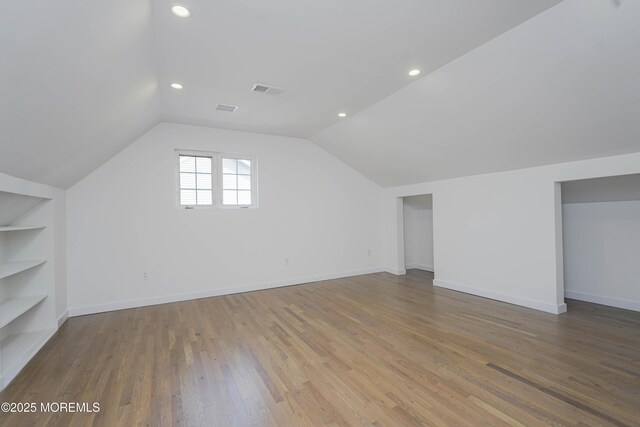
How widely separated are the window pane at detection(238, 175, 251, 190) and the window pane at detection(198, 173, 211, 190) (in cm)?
52

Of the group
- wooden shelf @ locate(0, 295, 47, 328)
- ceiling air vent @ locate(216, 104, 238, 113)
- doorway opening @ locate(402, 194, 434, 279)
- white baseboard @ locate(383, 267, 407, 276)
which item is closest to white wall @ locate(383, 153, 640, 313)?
white baseboard @ locate(383, 267, 407, 276)

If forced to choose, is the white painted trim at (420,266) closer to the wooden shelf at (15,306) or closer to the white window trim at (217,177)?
the white window trim at (217,177)

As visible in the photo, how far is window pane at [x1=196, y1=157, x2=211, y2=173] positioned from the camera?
483cm

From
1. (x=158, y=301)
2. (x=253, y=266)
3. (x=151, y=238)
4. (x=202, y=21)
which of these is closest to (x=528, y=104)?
(x=202, y=21)

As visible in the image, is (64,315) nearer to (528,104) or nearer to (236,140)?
(236,140)

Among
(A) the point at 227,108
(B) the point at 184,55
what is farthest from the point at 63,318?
(B) the point at 184,55

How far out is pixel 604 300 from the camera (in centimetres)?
395

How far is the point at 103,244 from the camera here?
160 inches

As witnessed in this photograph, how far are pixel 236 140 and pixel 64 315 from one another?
3445 millimetres

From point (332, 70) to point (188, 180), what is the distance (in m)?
3.04

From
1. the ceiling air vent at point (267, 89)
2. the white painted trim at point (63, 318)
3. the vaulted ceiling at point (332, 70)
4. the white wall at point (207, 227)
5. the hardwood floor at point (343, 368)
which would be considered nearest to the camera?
the vaulted ceiling at point (332, 70)

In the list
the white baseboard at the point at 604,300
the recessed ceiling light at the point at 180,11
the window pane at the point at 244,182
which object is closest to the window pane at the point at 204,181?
the window pane at the point at 244,182

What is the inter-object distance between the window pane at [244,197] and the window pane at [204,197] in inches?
19.4

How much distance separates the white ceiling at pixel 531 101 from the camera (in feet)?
7.03
